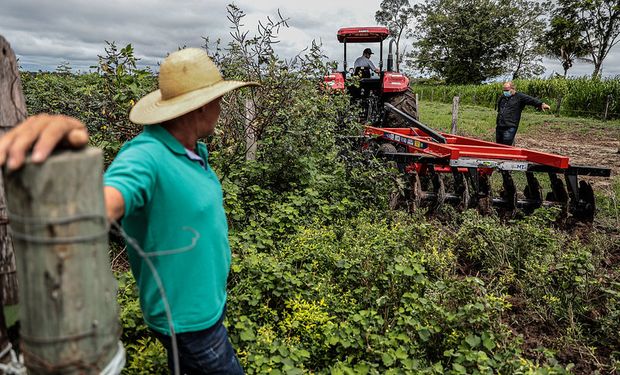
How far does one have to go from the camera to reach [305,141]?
521cm

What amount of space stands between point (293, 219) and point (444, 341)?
1962 mm

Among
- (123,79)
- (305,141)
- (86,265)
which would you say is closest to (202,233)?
(86,265)

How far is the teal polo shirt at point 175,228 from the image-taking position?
1304mm

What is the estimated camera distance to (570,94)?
20203mm

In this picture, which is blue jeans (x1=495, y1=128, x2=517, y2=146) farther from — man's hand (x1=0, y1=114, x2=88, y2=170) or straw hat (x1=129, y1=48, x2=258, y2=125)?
man's hand (x1=0, y1=114, x2=88, y2=170)

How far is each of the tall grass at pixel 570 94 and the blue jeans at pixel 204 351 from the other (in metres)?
18.7

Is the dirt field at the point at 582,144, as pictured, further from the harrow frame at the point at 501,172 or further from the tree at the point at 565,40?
the tree at the point at 565,40

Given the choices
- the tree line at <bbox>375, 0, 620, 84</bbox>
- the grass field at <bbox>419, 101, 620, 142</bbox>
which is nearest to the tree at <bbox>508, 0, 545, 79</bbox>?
the tree line at <bbox>375, 0, 620, 84</bbox>

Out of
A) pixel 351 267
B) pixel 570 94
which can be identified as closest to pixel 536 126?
pixel 570 94

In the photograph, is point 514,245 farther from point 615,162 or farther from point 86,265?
point 615,162

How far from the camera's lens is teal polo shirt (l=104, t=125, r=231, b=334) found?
1304mm

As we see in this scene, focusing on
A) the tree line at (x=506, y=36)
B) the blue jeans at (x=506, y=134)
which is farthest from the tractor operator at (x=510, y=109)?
the tree line at (x=506, y=36)

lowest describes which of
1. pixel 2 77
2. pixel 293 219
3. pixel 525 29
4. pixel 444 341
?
pixel 444 341

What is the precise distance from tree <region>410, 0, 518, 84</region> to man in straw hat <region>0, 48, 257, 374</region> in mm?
40289
